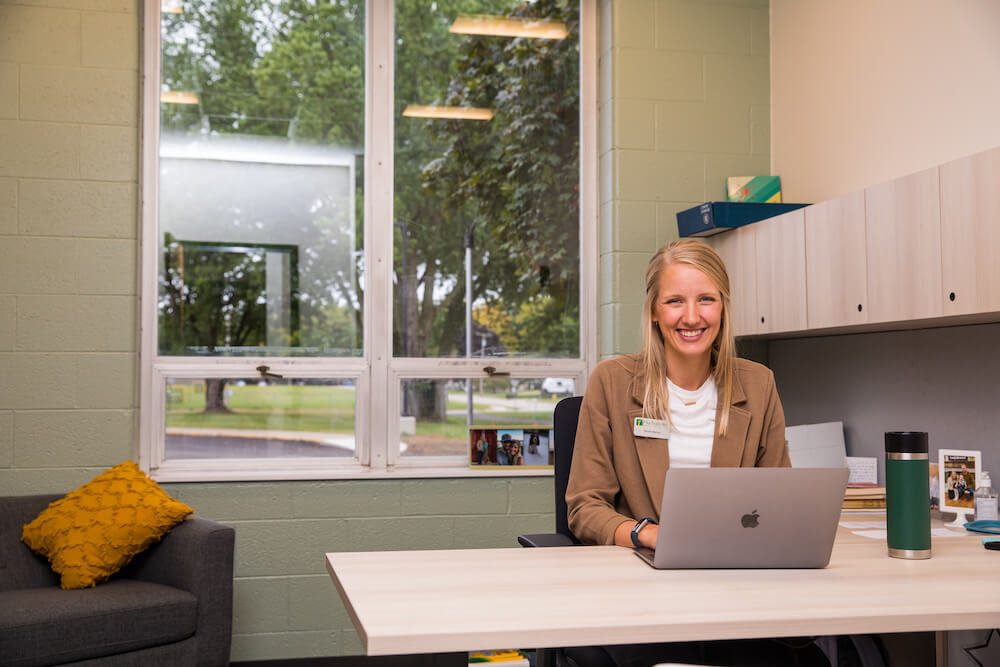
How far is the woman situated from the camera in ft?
7.06

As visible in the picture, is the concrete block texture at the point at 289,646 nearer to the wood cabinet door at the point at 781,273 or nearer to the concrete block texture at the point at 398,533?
the concrete block texture at the point at 398,533

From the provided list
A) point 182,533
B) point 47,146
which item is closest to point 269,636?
point 182,533

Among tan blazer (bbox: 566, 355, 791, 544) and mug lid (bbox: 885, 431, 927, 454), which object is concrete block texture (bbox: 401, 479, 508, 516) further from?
mug lid (bbox: 885, 431, 927, 454)

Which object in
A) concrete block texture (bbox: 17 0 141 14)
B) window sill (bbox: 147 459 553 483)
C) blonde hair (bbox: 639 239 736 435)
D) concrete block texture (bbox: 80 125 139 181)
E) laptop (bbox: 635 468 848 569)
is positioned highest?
concrete block texture (bbox: 17 0 141 14)

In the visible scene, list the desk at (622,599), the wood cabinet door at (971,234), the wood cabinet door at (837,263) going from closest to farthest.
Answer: the desk at (622,599) < the wood cabinet door at (971,234) < the wood cabinet door at (837,263)

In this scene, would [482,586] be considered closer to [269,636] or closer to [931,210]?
[931,210]

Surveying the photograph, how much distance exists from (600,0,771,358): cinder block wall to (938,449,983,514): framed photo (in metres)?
1.46

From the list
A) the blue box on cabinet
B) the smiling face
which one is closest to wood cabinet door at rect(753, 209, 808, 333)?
the blue box on cabinet

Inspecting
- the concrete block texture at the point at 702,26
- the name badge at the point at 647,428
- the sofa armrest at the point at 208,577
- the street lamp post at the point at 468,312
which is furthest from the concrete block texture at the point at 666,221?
the sofa armrest at the point at 208,577

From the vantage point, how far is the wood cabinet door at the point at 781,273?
10.2ft

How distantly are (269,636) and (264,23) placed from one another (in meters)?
2.48

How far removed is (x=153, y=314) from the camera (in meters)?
3.65

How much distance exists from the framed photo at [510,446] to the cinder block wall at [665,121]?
0.47 metres

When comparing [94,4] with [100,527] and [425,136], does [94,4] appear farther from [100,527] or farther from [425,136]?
[100,527]
